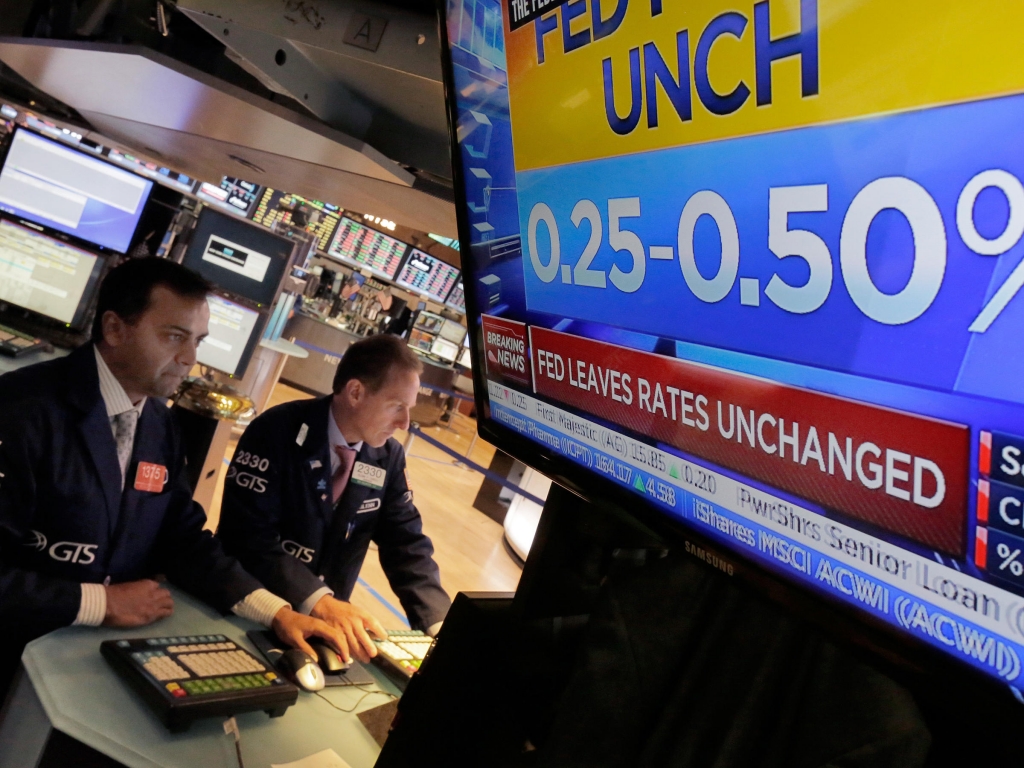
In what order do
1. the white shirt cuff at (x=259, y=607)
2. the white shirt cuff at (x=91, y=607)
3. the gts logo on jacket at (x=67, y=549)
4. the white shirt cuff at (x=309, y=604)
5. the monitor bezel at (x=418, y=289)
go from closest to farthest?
the white shirt cuff at (x=91, y=607)
the gts logo on jacket at (x=67, y=549)
the white shirt cuff at (x=259, y=607)
the white shirt cuff at (x=309, y=604)
the monitor bezel at (x=418, y=289)

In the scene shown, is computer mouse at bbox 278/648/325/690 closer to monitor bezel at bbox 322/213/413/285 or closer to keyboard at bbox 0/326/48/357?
keyboard at bbox 0/326/48/357

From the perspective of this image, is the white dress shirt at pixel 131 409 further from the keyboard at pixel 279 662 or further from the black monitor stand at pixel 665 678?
the black monitor stand at pixel 665 678

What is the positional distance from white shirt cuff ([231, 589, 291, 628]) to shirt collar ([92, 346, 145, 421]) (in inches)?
21.9

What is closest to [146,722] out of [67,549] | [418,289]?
[67,549]

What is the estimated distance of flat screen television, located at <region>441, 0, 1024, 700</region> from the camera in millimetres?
429

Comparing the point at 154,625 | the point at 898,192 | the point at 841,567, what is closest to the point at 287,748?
the point at 154,625

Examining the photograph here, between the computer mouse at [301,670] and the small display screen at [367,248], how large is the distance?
754 centimetres

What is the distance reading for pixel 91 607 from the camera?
4.93 feet

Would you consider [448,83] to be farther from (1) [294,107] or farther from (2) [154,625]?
(2) [154,625]

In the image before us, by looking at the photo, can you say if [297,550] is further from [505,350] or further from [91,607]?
[505,350]

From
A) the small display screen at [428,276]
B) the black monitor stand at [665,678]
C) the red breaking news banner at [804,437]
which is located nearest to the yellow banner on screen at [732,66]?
the red breaking news banner at [804,437]

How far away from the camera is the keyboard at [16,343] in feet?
10.2

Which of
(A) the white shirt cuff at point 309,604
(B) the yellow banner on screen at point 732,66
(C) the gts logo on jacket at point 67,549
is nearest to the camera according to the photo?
(B) the yellow banner on screen at point 732,66

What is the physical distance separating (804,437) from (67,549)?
1.72 metres
